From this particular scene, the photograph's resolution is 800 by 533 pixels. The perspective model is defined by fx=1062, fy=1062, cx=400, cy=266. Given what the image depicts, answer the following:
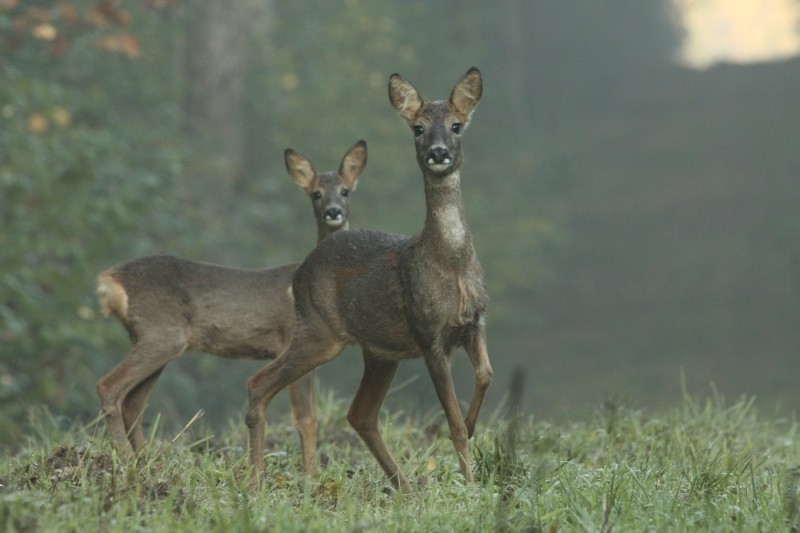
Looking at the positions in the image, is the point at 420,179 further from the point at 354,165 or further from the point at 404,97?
the point at 404,97

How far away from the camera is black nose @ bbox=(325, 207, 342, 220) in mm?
6566

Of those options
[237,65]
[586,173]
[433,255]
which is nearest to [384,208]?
[237,65]

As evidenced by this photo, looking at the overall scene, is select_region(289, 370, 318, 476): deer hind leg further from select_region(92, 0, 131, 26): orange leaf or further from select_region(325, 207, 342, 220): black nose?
select_region(92, 0, 131, 26): orange leaf

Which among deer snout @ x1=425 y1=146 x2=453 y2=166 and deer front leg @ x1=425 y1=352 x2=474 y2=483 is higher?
deer snout @ x1=425 y1=146 x2=453 y2=166

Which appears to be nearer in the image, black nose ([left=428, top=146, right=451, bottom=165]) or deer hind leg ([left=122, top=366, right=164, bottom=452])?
black nose ([left=428, top=146, right=451, bottom=165])

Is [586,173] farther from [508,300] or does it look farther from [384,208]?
[384,208]

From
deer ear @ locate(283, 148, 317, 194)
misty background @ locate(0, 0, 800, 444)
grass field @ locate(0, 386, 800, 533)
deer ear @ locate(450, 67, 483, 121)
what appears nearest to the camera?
grass field @ locate(0, 386, 800, 533)

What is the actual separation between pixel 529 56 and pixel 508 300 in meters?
11.2

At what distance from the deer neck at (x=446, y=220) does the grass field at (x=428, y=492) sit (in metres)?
0.84

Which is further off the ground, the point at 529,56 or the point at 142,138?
the point at 529,56

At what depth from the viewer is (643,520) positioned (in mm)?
3990

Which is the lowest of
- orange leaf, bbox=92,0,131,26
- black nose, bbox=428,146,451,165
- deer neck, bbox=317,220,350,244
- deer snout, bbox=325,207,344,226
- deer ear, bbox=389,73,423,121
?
deer neck, bbox=317,220,350,244

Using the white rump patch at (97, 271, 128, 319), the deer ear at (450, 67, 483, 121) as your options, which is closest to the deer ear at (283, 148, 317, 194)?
the white rump patch at (97, 271, 128, 319)

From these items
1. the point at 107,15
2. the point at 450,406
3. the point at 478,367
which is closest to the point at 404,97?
the point at 478,367
